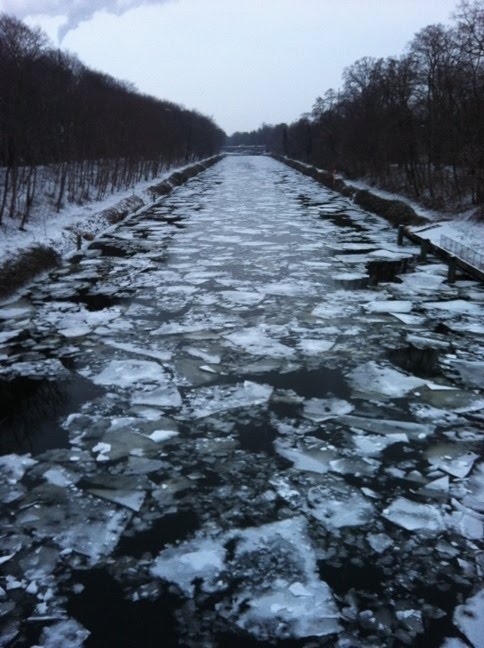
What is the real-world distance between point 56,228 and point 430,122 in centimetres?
1296

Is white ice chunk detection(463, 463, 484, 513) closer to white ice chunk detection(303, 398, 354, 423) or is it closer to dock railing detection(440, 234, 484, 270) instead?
white ice chunk detection(303, 398, 354, 423)

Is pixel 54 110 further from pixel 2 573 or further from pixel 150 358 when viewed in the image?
pixel 2 573

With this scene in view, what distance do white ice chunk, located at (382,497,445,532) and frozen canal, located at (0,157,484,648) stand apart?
0.5 inches

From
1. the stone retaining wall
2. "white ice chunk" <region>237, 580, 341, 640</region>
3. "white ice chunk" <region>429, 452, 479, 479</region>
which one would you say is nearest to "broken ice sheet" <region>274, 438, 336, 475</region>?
"white ice chunk" <region>429, 452, 479, 479</region>

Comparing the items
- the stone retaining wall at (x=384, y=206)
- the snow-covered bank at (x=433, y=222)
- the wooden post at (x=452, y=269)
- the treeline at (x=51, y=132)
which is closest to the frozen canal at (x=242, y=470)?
the wooden post at (x=452, y=269)

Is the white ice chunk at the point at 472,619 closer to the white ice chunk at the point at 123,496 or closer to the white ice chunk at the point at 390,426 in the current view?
the white ice chunk at the point at 390,426

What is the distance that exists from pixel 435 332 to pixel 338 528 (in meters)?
4.23

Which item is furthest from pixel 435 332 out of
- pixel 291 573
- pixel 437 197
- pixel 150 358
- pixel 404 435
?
pixel 437 197

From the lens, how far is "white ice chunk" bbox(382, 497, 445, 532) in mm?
3398

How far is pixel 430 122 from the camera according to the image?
17953 mm

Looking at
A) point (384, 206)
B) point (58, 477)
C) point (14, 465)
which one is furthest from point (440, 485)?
point (384, 206)

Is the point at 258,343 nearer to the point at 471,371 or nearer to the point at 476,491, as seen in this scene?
the point at 471,371

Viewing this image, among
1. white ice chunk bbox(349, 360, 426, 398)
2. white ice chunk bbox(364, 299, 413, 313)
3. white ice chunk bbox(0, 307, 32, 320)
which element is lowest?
white ice chunk bbox(0, 307, 32, 320)

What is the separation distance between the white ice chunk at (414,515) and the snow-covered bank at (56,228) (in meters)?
7.27
